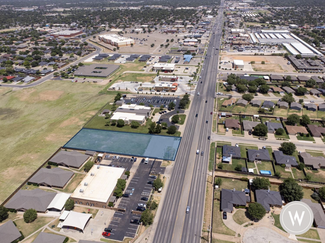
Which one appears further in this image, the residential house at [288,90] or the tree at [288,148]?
the residential house at [288,90]

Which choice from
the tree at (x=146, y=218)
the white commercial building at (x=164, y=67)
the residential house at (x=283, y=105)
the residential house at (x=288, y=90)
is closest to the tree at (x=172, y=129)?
the tree at (x=146, y=218)

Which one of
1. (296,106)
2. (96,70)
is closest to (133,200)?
(296,106)

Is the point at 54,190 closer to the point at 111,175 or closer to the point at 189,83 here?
the point at 111,175

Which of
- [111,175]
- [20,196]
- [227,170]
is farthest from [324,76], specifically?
[20,196]

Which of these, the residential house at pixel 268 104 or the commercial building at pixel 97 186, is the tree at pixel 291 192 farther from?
the residential house at pixel 268 104

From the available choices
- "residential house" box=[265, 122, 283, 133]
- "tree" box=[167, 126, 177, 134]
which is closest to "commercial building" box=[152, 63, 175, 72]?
"tree" box=[167, 126, 177, 134]

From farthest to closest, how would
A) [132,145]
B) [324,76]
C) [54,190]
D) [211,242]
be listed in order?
[324,76], [132,145], [54,190], [211,242]

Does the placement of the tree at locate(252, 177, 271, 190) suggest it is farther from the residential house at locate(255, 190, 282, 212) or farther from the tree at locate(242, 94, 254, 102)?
the tree at locate(242, 94, 254, 102)
